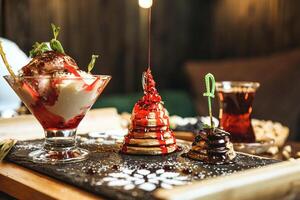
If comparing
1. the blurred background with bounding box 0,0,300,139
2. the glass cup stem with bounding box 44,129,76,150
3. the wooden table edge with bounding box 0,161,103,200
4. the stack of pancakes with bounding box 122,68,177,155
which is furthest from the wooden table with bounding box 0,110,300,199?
the blurred background with bounding box 0,0,300,139

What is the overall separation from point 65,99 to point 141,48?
302cm

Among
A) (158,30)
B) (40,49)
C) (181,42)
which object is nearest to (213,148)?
(40,49)

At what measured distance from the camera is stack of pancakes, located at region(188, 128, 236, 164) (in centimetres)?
118

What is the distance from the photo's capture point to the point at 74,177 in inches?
41.8

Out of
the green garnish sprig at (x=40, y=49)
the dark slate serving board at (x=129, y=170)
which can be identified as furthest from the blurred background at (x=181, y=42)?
the dark slate serving board at (x=129, y=170)

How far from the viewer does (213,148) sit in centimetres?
118

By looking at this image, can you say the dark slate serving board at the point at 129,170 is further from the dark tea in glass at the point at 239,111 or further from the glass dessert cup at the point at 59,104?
the dark tea in glass at the point at 239,111

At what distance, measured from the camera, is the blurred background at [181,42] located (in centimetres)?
351

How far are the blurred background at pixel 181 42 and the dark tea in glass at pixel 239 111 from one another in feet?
6.68

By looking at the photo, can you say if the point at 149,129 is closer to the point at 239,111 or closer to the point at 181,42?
the point at 239,111

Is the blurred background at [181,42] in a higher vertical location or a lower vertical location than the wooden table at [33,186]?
higher

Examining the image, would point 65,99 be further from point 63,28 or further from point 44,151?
point 63,28

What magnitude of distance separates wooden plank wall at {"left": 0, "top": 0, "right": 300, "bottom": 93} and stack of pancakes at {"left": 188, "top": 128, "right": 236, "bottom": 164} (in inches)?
96.9

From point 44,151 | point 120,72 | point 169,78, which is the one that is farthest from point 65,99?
point 169,78
